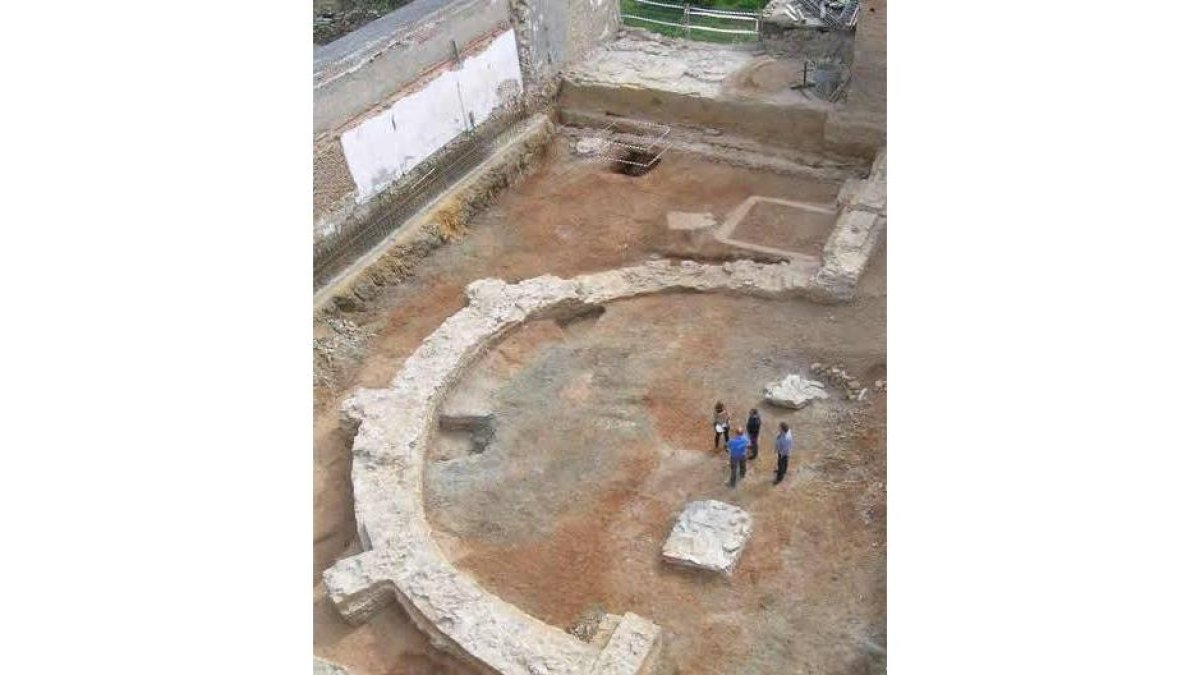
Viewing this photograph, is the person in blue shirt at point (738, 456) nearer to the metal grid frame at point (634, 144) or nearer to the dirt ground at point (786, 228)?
the dirt ground at point (786, 228)

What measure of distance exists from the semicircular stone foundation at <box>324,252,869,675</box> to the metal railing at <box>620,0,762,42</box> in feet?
28.6

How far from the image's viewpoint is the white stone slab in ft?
31.7

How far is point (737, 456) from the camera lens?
34.3 feet

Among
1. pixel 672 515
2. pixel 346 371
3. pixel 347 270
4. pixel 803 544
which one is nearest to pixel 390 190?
pixel 347 270

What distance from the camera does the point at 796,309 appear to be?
13.5 m

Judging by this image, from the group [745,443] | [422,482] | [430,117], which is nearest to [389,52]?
[430,117]

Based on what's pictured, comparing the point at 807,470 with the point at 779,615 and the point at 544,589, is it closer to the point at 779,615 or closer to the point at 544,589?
the point at 779,615

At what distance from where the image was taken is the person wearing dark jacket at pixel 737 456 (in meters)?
10.3

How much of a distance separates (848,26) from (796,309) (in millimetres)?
8069

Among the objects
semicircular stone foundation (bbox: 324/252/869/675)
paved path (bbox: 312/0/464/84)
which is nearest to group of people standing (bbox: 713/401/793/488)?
semicircular stone foundation (bbox: 324/252/869/675)

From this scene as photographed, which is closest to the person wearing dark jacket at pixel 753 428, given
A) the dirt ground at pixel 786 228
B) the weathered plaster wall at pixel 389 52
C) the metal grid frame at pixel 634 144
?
the dirt ground at pixel 786 228

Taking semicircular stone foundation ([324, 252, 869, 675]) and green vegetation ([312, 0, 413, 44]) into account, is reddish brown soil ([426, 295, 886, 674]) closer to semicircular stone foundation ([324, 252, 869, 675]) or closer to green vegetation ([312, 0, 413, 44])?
semicircular stone foundation ([324, 252, 869, 675])

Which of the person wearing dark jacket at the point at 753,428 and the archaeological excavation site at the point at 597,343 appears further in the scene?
the person wearing dark jacket at the point at 753,428

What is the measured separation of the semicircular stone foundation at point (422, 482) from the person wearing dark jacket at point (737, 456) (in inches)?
88.8
